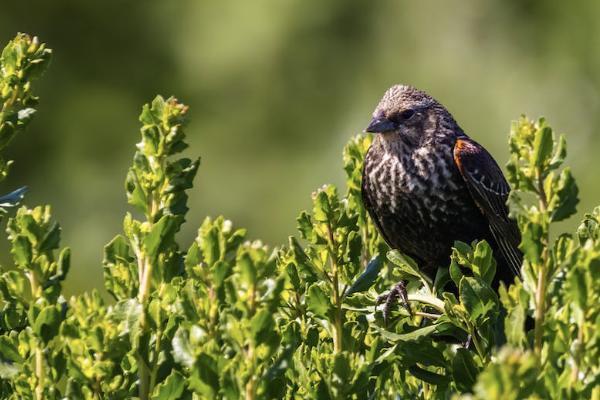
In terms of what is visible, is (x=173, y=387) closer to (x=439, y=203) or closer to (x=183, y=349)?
(x=183, y=349)

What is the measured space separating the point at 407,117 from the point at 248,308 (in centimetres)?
279

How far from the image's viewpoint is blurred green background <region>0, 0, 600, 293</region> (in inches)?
284

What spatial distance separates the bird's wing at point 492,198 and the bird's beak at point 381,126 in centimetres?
33

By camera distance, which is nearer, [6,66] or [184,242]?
[6,66]

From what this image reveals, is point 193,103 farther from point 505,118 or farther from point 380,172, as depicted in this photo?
point 380,172

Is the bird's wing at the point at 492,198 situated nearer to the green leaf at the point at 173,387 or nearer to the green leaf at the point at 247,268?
the green leaf at the point at 173,387

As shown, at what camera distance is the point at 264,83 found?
26.9 ft

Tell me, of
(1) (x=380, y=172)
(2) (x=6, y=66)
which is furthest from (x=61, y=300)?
(1) (x=380, y=172)

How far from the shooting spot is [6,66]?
1.99 meters

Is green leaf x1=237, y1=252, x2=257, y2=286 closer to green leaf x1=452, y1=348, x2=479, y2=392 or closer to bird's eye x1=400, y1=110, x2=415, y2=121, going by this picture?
green leaf x1=452, y1=348, x2=479, y2=392

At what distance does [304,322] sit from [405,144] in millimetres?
Result: 1971

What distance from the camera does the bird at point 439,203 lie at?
3.75 metres

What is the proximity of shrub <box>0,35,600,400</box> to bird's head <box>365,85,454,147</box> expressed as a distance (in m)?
1.93

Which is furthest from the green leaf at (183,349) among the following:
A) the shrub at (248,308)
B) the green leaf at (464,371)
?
the green leaf at (464,371)
